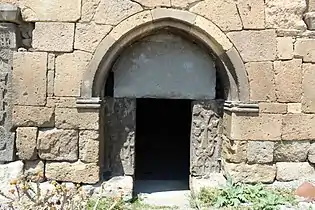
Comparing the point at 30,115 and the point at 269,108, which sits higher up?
the point at 269,108

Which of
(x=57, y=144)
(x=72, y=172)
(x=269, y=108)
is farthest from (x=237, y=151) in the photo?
(x=57, y=144)

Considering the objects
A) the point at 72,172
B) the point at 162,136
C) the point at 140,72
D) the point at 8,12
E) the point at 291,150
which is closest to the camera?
the point at 8,12

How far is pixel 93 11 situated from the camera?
16.3 feet

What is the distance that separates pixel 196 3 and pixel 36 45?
199 centimetres

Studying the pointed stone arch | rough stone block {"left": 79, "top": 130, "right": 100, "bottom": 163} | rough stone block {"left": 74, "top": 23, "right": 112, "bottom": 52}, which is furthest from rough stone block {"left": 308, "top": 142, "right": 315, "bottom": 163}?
rough stone block {"left": 74, "top": 23, "right": 112, "bottom": 52}

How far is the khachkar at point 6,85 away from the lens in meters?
4.94

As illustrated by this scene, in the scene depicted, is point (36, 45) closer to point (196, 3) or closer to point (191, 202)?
point (196, 3)

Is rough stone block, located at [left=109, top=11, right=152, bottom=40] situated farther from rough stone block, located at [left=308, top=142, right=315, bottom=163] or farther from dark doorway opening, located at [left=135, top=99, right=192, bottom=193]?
dark doorway opening, located at [left=135, top=99, right=192, bottom=193]

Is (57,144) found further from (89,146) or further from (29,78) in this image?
(29,78)

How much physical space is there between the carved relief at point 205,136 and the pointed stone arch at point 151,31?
48 centimetres

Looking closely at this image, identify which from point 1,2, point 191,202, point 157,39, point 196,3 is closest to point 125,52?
point 157,39

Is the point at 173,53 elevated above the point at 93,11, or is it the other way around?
the point at 93,11

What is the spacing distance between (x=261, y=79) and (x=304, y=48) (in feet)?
2.15

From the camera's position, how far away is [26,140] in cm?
502
